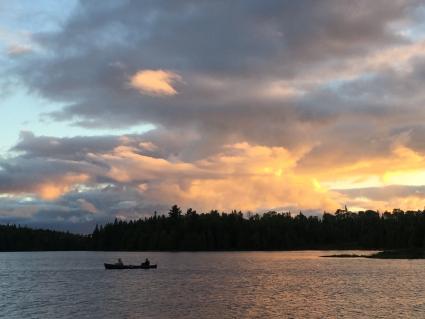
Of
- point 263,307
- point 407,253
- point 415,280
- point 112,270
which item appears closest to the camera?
point 263,307

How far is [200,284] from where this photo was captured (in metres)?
97.4

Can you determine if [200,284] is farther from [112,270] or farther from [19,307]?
[112,270]

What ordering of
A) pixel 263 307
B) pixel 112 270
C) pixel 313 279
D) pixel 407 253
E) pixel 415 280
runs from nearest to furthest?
pixel 263 307, pixel 415 280, pixel 313 279, pixel 112 270, pixel 407 253

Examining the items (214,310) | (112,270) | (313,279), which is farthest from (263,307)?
(112,270)

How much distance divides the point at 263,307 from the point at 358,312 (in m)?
11.1

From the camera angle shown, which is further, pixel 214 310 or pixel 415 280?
pixel 415 280

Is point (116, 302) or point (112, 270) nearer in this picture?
point (116, 302)

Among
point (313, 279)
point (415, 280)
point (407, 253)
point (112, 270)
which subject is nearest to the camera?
point (415, 280)

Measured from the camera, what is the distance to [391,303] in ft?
220

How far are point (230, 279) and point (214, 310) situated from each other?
44182 millimetres

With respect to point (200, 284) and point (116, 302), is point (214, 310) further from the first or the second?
point (200, 284)

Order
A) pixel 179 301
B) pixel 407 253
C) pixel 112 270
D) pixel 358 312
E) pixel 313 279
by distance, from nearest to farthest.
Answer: pixel 358 312
pixel 179 301
pixel 313 279
pixel 112 270
pixel 407 253

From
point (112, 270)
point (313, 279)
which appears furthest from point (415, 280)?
point (112, 270)

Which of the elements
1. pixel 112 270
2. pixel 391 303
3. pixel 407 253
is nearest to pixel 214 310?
pixel 391 303
